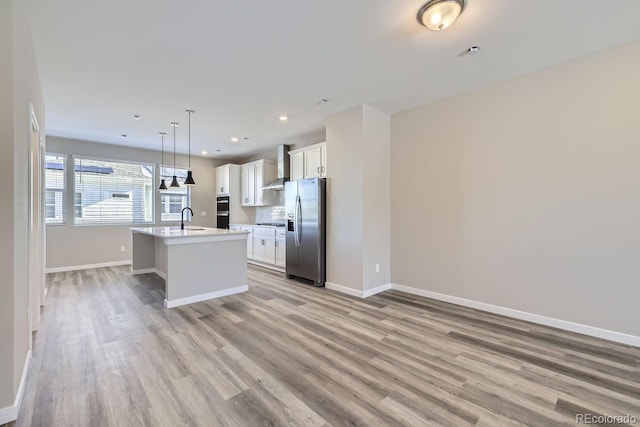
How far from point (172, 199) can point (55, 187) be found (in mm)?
2211

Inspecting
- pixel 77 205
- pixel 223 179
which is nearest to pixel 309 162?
pixel 223 179

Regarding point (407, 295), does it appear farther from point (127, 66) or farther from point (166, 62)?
point (127, 66)

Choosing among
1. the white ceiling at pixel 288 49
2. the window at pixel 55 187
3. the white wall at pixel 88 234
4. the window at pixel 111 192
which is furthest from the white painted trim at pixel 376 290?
the window at pixel 55 187

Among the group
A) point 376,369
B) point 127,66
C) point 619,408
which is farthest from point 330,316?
point 127,66

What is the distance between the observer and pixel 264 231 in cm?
617

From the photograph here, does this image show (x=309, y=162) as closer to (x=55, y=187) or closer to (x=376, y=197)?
(x=376, y=197)

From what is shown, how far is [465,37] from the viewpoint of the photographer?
2.47 m

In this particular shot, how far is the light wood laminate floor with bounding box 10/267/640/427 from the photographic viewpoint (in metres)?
1.76

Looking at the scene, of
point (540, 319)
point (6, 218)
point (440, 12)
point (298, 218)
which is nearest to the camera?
point (6, 218)

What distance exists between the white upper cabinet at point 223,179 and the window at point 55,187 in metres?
3.20

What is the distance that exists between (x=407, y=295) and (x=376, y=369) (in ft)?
6.93

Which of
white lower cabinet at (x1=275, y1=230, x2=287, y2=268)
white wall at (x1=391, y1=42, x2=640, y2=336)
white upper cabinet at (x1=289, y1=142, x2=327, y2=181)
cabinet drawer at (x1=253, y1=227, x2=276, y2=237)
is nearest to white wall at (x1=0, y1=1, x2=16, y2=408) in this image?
white upper cabinet at (x1=289, y1=142, x2=327, y2=181)

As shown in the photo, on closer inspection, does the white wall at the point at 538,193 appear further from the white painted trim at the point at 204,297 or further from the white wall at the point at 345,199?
the white painted trim at the point at 204,297
